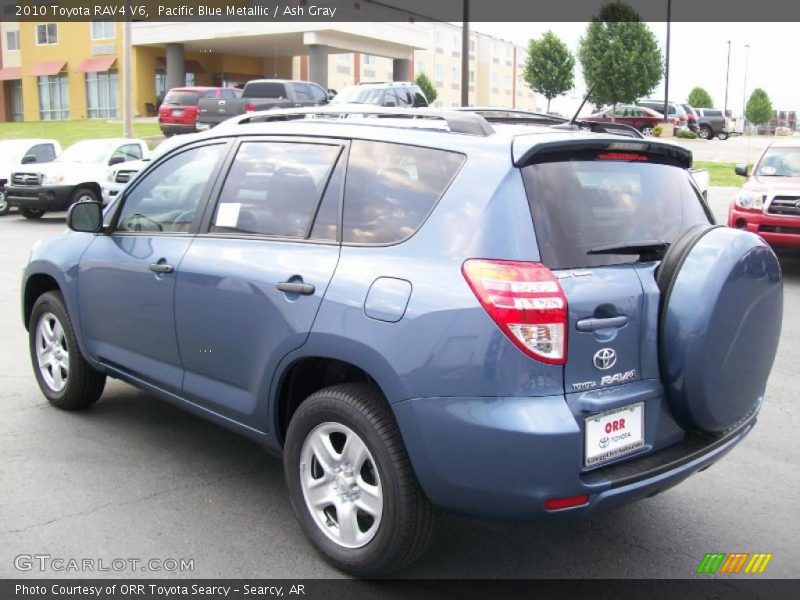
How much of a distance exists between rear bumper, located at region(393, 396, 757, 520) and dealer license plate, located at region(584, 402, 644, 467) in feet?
0.15

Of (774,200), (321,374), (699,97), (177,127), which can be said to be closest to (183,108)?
(177,127)

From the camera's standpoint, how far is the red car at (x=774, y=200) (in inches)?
413

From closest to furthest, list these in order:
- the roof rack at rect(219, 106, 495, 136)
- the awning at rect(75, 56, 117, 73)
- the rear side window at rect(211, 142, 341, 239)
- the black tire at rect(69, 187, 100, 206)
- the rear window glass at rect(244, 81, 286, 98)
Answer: the roof rack at rect(219, 106, 495, 136) < the rear side window at rect(211, 142, 341, 239) < the black tire at rect(69, 187, 100, 206) < the rear window glass at rect(244, 81, 286, 98) < the awning at rect(75, 56, 117, 73)

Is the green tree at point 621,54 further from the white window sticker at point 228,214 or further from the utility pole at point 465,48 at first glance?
the white window sticker at point 228,214

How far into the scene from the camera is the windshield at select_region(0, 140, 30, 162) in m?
19.2

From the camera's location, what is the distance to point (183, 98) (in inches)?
1187

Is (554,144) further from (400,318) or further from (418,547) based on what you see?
(418,547)

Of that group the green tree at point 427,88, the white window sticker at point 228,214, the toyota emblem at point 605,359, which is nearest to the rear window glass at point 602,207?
the toyota emblem at point 605,359

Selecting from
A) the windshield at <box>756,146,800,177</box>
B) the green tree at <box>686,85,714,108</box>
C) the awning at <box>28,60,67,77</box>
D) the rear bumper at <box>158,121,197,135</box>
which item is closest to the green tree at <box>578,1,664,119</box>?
the rear bumper at <box>158,121,197,135</box>

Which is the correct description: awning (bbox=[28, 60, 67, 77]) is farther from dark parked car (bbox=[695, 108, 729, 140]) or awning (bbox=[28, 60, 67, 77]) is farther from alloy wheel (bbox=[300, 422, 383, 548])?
alloy wheel (bbox=[300, 422, 383, 548])

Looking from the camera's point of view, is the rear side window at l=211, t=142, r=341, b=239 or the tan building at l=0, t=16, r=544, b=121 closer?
the rear side window at l=211, t=142, r=341, b=239

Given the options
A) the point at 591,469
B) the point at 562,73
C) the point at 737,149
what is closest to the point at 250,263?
the point at 591,469

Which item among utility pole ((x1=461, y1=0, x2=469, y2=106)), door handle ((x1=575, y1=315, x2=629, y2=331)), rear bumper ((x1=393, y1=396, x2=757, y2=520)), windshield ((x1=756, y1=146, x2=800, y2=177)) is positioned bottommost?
rear bumper ((x1=393, y1=396, x2=757, y2=520))

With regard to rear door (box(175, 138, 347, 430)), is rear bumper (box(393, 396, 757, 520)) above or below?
below
